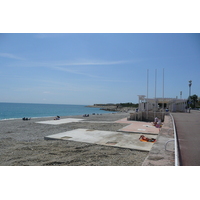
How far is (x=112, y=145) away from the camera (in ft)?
24.7

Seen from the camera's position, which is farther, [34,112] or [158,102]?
[34,112]

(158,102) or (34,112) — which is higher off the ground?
(158,102)

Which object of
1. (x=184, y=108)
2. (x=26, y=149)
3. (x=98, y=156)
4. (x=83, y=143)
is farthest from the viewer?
(x=184, y=108)

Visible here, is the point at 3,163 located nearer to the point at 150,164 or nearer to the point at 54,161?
the point at 54,161

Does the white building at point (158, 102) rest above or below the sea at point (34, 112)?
above

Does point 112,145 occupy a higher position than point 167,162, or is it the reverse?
point 167,162

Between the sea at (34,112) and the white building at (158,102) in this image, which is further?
the sea at (34,112)

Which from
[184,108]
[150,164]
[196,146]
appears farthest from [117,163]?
[184,108]

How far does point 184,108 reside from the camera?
28.8 meters

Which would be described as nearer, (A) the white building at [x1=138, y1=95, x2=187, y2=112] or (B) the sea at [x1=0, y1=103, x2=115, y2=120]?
(A) the white building at [x1=138, y1=95, x2=187, y2=112]

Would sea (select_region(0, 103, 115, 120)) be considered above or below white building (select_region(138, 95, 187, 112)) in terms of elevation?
below

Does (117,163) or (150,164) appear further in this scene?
(117,163)

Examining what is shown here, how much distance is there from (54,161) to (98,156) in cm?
158

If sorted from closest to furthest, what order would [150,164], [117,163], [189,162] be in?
[150,164] → [189,162] → [117,163]
